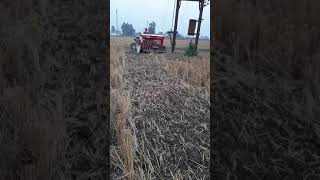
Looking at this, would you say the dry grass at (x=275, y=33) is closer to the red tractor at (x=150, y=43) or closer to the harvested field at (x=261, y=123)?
the harvested field at (x=261, y=123)

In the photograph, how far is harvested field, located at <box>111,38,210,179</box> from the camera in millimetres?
3077

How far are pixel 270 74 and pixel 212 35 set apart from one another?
0.28m

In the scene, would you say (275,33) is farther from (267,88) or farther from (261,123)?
(261,123)

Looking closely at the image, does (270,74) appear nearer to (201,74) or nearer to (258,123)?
(258,123)

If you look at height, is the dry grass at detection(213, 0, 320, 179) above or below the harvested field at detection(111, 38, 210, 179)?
above

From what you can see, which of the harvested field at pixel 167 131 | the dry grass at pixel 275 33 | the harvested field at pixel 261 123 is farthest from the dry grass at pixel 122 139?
the dry grass at pixel 275 33

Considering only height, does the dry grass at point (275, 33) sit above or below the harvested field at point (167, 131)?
above

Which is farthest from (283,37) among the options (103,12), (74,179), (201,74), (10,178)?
(201,74)

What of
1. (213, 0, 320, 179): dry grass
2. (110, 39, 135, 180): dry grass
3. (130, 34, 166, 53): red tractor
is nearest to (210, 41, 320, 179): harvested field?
(213, 0, 320, 179): dry grass

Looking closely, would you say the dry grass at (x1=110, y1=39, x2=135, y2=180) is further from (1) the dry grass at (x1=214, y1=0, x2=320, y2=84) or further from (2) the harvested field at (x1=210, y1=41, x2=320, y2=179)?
(1) the dry grass at (x1=214, y1=0, x2=320, y2=84)

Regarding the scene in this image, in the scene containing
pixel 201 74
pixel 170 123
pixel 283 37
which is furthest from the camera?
pixel 201 74

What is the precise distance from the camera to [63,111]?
172 cm

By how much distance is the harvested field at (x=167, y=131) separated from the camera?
121 inches

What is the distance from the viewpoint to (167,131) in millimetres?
3846
